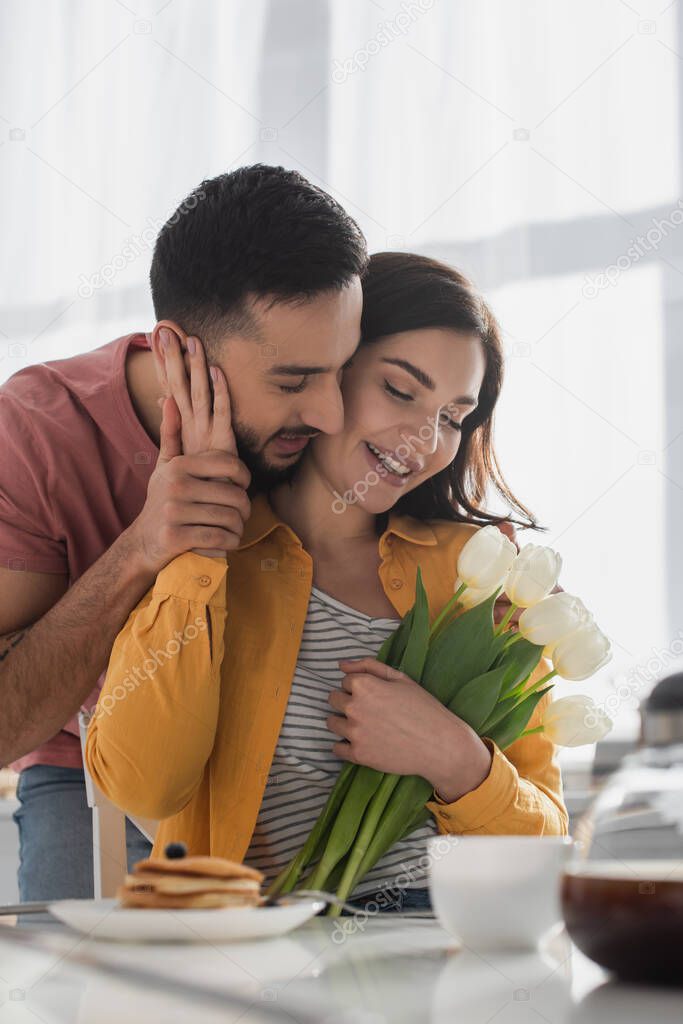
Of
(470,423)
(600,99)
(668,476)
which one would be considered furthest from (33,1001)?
(600,99)

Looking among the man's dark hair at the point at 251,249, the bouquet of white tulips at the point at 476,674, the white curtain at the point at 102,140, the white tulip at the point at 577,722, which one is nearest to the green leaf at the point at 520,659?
the bouquet of white tulips at the point at 476,674

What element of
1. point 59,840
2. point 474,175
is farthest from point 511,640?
point 474,175

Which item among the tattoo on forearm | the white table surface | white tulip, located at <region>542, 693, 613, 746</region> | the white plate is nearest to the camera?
the white table surface

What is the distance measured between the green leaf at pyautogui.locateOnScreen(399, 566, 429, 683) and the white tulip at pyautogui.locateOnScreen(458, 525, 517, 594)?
0.09 metres

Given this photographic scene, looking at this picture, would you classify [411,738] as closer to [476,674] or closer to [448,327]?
[476,674]

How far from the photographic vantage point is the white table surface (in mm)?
535

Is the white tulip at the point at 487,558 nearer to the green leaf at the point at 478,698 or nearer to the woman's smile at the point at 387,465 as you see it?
the green leaf at the point at 478,698

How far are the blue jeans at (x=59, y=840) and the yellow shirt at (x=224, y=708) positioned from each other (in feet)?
1.02

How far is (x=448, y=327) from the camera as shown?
135 centimetres

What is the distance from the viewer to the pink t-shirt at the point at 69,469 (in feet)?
4.49

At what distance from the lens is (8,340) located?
252cm

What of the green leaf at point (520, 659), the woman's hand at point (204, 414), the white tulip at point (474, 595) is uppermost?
the woman's hand at point (204, 414)

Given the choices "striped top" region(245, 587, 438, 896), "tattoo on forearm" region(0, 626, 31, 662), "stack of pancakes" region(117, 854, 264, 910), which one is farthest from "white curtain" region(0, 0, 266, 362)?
"stack of pancakes" region(117, 854, 264, 910)

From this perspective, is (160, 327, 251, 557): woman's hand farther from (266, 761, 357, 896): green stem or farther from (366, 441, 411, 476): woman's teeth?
(266, 761, 357, 896): green stem
